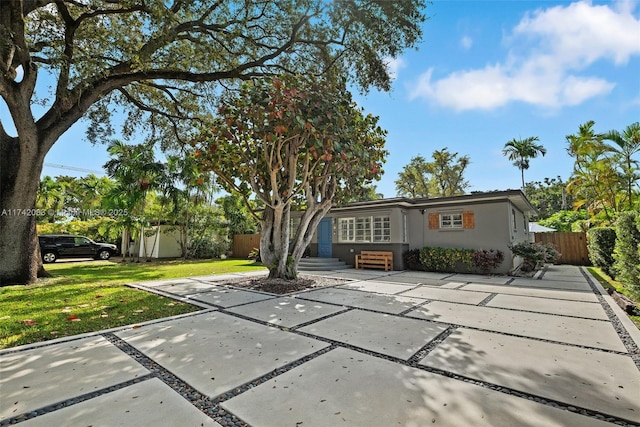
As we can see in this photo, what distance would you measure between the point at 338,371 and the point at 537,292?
675 cm

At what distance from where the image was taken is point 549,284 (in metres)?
8.30

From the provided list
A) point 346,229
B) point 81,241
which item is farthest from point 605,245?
point 81,241

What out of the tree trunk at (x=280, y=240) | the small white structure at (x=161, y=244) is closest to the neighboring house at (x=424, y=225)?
the tree trunk at (x=280, y=240)

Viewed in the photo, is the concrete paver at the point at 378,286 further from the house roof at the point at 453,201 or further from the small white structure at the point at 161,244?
the small white structure at the point at 161,244

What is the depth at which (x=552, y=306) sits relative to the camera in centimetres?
555

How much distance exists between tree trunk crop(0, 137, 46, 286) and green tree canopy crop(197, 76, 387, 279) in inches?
174

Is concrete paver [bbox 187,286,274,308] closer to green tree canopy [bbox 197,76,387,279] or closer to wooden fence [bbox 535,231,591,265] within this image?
green tree canopy [bbox 197,76,387,279]

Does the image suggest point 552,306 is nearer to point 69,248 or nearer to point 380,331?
point 380,331

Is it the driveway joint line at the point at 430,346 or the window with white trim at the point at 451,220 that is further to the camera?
the window with white trim at the point at 451,220

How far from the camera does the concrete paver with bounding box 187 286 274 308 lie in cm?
584

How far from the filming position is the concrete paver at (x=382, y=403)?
2.00 meters

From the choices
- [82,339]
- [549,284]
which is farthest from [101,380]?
[549,284]

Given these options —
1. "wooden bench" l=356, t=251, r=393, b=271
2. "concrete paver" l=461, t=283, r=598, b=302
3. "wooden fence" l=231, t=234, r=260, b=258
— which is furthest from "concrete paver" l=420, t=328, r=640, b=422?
"wooden fence" l=231, t=234, r=260, b=258

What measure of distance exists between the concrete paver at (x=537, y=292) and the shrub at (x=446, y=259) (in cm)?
306
